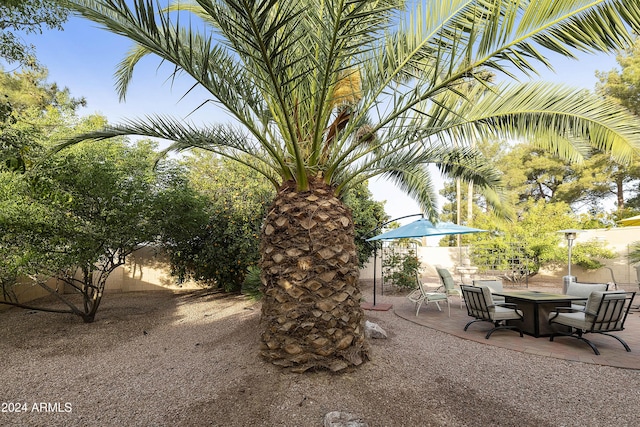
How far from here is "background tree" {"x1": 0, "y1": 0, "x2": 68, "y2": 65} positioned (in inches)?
157

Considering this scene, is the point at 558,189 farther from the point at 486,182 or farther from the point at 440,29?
the point at 440,29

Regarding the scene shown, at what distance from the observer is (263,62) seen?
313cm

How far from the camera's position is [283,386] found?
3531 millimetres

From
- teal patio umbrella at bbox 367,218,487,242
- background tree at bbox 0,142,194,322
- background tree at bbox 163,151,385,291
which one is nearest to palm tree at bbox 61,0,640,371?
background tree at bbox 0,142,194,322

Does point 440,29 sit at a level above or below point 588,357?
above

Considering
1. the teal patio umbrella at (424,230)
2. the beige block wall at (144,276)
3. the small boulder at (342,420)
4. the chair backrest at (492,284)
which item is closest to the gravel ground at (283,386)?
the small boulder at (342,420)

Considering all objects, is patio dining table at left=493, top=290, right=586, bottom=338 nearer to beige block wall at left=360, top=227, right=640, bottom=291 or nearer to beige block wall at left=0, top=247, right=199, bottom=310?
beige block wall at left=360, top=227, right=640, bottom=291

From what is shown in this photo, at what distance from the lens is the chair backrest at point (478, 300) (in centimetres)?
562

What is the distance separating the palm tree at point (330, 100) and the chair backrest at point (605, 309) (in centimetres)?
209

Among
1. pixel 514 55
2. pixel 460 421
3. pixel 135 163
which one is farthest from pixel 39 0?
pixel 460 421

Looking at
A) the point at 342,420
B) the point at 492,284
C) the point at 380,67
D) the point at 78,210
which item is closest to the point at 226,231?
the point at 78,210

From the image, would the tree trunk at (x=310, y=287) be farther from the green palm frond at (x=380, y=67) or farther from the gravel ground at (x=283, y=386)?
the green palm frond at (x=380, y=67)

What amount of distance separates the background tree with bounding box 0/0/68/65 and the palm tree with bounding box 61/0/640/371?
115 centimetres

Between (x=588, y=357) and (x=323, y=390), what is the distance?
3751 mm
